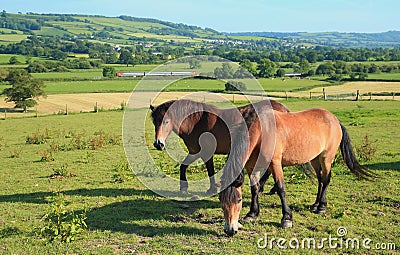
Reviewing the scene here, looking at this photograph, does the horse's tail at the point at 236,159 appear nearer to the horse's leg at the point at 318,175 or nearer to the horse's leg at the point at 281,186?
Result: the horse's leg at the point at 281,186

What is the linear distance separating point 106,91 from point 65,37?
15448 cm

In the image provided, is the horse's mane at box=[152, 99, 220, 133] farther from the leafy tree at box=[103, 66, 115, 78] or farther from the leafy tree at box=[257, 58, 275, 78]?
the leafy tree at box=[103, 66, 115, 78]

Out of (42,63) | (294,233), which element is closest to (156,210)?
(294,233)

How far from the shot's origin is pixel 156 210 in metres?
8.09

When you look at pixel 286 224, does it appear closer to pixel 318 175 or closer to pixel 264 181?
pixel 318 175

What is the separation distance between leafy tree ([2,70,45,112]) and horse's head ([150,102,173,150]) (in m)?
38.7

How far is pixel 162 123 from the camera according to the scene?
786cm

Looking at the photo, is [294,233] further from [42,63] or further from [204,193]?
[42,63]

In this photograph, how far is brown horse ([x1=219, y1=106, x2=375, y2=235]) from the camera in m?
6.07

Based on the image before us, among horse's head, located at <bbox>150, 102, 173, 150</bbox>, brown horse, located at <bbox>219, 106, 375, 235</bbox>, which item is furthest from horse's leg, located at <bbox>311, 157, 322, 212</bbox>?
horse's head, located at <bbox>150, 102, 173, 150</bbox>

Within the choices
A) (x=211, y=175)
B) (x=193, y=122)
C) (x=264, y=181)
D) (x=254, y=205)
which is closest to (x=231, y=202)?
(x=254, y=205)

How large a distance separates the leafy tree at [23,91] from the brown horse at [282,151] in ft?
133

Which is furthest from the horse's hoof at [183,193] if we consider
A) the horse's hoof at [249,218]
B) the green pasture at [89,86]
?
the green pasture at [89,86]

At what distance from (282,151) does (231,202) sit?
173 centimetres
